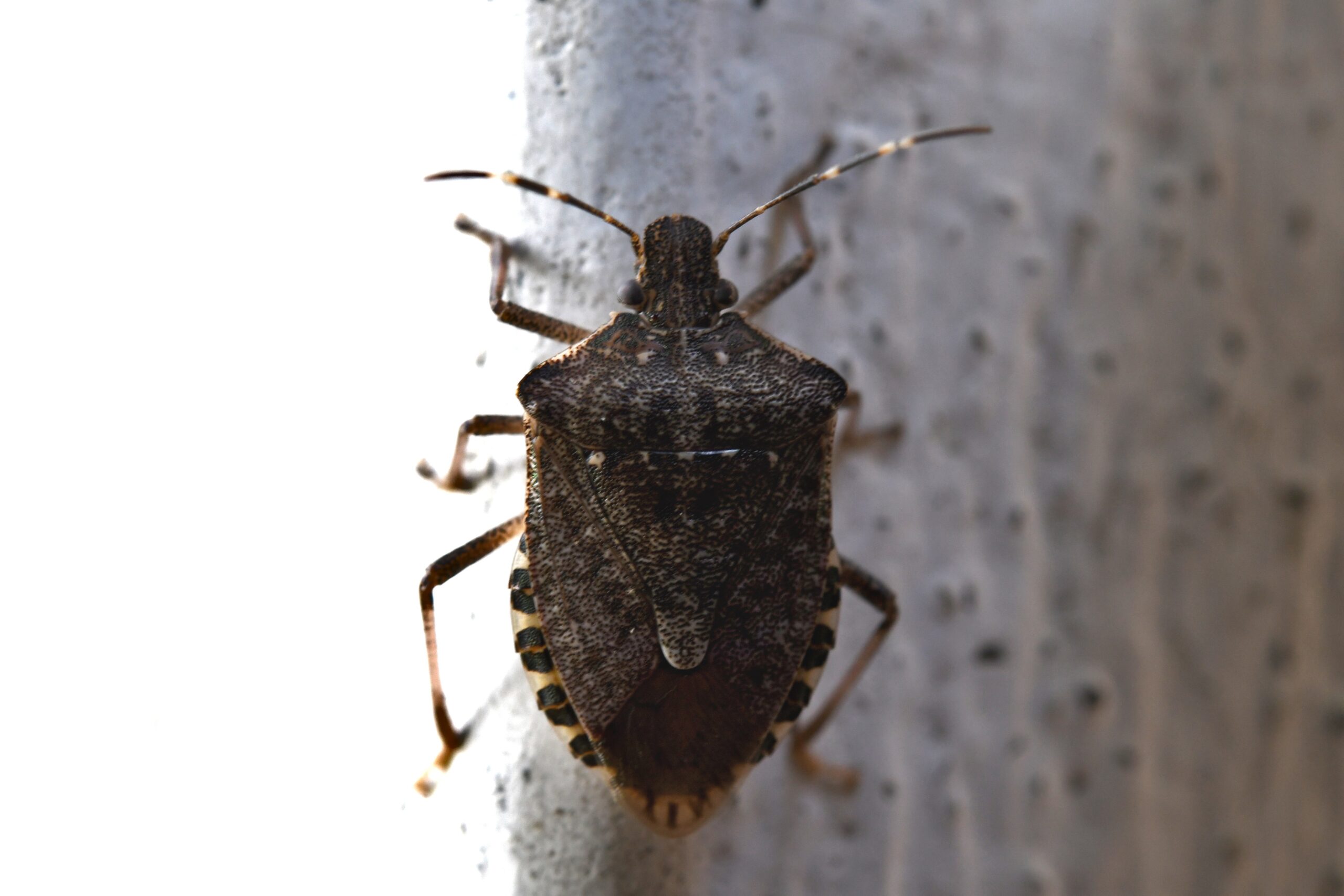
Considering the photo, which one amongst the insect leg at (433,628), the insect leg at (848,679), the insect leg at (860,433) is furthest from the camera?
the insect leg at (860,433)

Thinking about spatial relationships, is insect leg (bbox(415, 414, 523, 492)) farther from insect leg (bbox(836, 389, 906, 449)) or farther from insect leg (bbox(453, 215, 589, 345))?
insect leg (bbox(836, 389, 906, 449))

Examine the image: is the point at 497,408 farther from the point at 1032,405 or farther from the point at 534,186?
the point at 1032,405

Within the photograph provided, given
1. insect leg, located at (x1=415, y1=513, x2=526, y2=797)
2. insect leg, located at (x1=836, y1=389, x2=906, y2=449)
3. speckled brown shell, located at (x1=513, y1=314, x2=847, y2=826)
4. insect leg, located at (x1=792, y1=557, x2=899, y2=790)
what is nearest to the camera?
speckled brown shell, located at (x1=513, y1=314, x2=847, y2=826)

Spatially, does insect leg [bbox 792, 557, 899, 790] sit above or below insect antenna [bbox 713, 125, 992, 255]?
below

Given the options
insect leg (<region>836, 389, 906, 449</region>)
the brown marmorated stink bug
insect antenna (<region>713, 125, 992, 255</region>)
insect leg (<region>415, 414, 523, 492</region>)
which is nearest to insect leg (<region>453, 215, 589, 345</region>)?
the brown marmorated stink bug

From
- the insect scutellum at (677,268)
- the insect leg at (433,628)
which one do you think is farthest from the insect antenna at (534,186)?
the insect leg at (433,628)

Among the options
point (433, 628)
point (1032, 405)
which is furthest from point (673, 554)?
point (1032, 405)

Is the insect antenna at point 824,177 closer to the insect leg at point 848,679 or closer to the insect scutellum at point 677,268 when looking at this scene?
the insect scutellum at point 677,268
